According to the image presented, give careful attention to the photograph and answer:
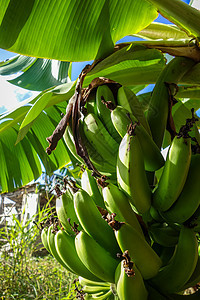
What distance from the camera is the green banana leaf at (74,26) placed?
0.86 meters

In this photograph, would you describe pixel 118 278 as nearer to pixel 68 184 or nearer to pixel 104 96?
pixel 68 184

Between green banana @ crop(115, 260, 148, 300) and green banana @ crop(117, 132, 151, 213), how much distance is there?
13cm

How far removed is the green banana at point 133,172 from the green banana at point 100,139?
0.10 m

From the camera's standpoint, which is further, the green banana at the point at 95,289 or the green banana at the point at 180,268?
the green banana at the point at 95,289

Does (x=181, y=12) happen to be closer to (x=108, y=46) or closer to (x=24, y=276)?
(x=108, y=46)

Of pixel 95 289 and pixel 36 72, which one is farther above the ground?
pixel 36 72

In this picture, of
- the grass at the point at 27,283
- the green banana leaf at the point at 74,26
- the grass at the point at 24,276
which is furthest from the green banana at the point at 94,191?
the grass at the point at 27,283

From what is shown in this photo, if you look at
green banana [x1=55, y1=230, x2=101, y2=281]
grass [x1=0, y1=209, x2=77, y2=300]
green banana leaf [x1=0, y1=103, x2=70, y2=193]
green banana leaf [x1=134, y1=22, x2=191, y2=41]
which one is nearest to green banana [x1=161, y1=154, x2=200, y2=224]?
green banana [x1=55, y1=230, x2=101, y2=281]

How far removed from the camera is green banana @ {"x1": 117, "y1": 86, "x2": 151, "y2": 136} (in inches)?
27.8

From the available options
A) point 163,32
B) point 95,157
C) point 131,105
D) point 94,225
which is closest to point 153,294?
point 94,225

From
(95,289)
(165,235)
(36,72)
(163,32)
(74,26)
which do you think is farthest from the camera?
(36,72)

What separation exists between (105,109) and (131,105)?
0.07m

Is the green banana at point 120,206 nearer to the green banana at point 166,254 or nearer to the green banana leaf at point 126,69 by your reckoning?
the green banana at point 166,254

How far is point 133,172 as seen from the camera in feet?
1.91
